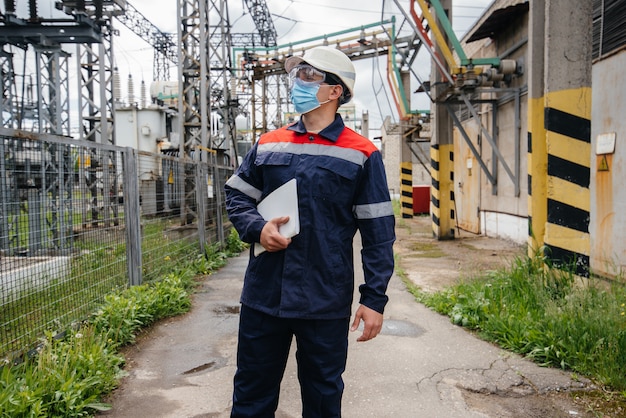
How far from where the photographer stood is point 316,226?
2406mm

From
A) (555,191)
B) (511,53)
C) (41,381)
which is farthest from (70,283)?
(511,53)

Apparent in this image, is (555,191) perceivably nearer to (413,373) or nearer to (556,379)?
(556,379)

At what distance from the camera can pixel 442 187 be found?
41.7 ft

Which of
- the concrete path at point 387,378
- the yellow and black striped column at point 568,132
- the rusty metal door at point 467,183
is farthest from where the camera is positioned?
the rusty metal door at point 467,183

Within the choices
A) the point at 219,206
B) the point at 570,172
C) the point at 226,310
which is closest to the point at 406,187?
the point at 219,206

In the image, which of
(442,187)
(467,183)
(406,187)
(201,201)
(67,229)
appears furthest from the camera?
(406,187)

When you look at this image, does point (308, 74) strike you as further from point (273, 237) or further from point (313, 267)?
point (313, 267)

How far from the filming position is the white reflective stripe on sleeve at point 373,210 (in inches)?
97.5

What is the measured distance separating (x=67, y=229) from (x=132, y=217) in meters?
1.27

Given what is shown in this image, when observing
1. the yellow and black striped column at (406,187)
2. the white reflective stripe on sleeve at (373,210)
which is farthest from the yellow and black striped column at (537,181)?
the yellow and black striped column at (406,187)

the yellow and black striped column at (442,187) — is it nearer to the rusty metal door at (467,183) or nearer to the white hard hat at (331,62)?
the rusty metal door at (467,183)

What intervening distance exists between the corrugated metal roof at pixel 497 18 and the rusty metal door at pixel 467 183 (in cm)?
236

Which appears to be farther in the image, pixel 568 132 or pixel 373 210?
pixel 568 132

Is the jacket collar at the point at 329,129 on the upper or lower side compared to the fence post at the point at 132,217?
upper
